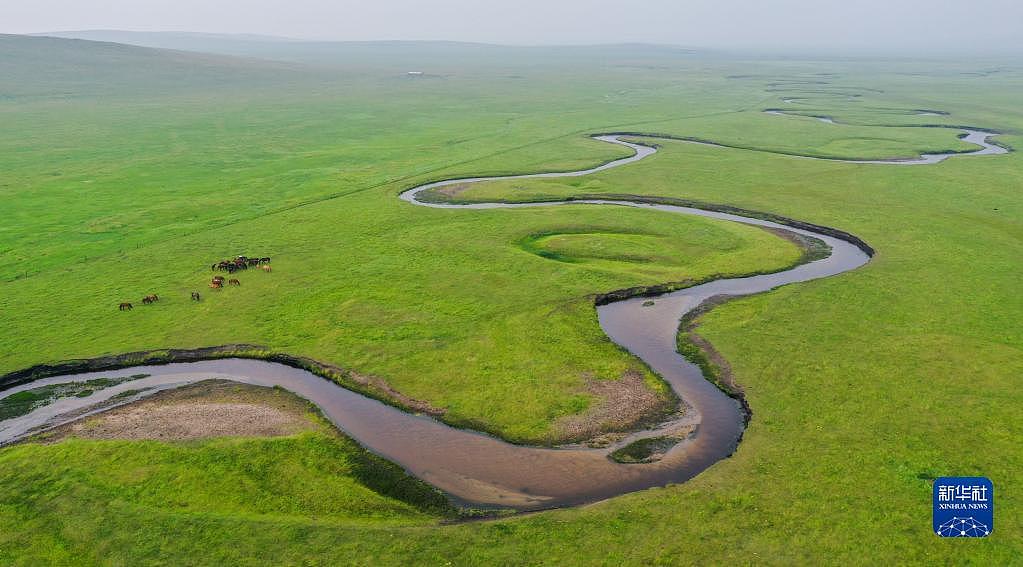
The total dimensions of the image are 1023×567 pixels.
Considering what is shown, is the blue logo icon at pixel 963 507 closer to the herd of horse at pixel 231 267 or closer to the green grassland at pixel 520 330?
the green grassland at pixel 520 330

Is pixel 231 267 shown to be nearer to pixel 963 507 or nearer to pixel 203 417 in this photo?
pixel 203 417

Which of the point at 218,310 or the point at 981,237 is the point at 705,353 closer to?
the point at 218,310

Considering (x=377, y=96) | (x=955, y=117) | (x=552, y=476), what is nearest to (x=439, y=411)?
(x=552, y=476)

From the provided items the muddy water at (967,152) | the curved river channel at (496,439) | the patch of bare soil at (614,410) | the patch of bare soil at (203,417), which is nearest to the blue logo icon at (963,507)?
the curved river channel at (496,439)

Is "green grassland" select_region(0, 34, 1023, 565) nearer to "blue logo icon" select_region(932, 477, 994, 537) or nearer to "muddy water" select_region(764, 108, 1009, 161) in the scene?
"blue logo icon" select_region(932, 477, 994, 537)

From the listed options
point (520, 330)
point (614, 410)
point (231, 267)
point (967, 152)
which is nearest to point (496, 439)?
point (614, 410)

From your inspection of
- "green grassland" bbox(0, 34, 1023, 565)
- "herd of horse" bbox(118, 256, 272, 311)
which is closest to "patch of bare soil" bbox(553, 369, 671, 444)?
"green grassland" bbox(0, 34, 1023, 565)

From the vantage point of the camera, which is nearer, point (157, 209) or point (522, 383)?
point (522, 383)
